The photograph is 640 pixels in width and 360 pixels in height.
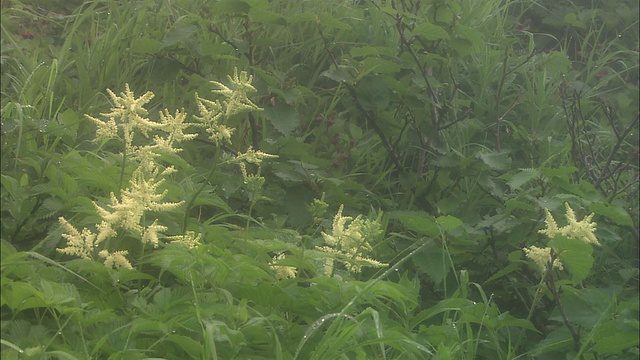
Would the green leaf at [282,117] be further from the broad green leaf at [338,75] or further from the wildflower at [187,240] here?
the wildflower at [187,240]

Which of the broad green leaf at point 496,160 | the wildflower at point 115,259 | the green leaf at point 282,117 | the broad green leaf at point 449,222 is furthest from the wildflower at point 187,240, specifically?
the broad green leaf at point 496,160

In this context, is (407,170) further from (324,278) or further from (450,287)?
(324,278)

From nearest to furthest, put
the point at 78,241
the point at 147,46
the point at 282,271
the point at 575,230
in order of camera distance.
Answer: the point at 78,241, the point at 282,271, the point at 575,230, the point at 147,46

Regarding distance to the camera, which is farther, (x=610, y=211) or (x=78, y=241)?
(x=610, y=211)

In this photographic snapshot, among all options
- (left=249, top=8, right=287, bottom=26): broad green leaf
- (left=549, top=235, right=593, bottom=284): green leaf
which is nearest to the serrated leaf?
(left=549, top=235, right=593, bottom=284): green leaf

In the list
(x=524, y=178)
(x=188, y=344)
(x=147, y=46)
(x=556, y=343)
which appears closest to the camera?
(x=188, y=344)

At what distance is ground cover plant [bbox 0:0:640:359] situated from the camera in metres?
1.90

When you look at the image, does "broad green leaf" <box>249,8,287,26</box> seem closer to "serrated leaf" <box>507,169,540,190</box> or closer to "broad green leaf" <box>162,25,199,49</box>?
"broad green leaf" <box>162,25,199,49</box>

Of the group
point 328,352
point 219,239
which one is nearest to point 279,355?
point 328,352

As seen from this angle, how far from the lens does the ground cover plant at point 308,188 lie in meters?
1.90

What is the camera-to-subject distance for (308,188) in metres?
2.92

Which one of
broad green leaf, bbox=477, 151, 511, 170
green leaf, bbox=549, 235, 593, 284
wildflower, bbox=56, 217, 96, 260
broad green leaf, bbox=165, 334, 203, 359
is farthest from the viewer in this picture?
broad green leaf, bbox=477, 151, 511, 170

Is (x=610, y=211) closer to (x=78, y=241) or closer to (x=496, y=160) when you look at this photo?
(x=496, y=160)

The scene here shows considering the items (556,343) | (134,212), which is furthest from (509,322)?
(134,212)
